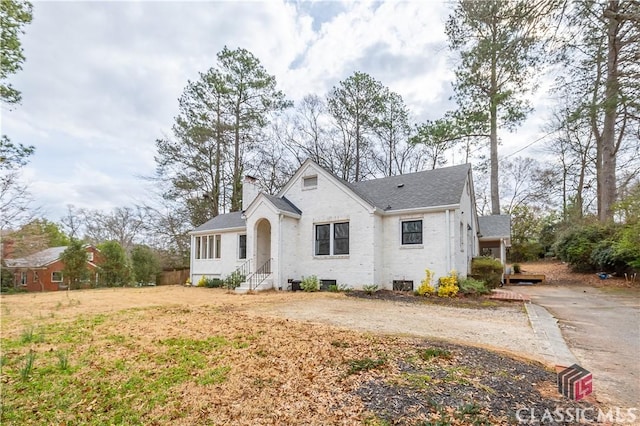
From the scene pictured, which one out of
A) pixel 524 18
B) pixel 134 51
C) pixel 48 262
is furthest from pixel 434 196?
pixel 48 262

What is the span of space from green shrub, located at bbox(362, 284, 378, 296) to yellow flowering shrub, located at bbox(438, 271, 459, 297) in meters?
2.60

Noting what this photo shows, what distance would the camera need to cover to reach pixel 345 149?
28.1 meters

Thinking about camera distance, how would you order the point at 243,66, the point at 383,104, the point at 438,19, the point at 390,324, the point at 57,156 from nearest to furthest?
1. the point at 390,324
2. the point at 438,19
3. the point at 57,156
4. the point at 243,66
5. the point at 383,104

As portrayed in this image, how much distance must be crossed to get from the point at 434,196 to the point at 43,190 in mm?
20086

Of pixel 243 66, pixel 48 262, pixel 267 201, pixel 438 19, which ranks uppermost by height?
pixel 243 66

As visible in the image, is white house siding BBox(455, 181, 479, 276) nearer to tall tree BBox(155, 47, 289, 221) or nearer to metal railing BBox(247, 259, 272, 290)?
metal railing BBox(247, 259, 272, 290)

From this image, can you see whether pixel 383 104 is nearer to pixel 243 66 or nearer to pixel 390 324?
pixel 243 66

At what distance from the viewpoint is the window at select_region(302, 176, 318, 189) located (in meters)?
15.9

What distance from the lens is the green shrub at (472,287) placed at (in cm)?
1243

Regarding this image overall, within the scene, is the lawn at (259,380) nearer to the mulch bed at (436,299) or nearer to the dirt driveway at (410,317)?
the dirt driveway at (410,317)

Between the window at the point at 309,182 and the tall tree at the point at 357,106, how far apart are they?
40.9 feet

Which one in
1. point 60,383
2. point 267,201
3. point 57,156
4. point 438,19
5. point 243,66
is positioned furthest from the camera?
point 243,66

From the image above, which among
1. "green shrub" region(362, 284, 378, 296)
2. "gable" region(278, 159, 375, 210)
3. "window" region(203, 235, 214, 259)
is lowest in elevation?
"green shrub" region(362, 284, 378, 296)

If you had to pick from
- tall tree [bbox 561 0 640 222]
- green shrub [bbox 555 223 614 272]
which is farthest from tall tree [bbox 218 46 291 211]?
green shrub [bbox 555 223 614 272]
